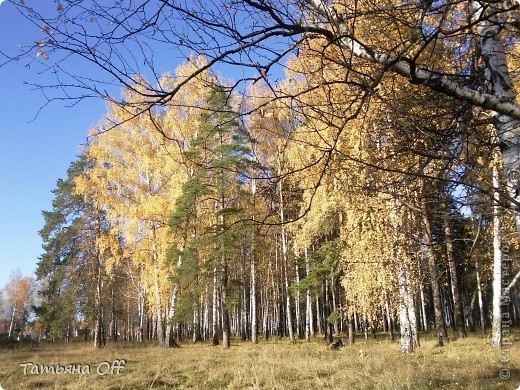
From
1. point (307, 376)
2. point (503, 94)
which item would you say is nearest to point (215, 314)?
point (307, 376)

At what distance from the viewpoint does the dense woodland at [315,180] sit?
7.91ft

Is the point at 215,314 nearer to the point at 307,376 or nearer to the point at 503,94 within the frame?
the point at 307,376

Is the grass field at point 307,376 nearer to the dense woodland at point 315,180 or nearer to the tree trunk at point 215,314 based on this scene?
the dense woodland at point 315,180

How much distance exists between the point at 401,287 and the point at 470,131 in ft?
30.0

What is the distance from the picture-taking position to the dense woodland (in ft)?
7.91

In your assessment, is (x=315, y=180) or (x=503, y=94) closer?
(x=503, y=94)

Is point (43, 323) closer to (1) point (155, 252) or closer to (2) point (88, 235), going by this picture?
(2) point (88, 235)

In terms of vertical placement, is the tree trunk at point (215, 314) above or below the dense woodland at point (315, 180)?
below

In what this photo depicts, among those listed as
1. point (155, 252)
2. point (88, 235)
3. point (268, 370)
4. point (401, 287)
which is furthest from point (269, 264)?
point (268, 370)

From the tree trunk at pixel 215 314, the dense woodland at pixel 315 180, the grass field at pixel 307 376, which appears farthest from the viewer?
the tree trunk at pixel 215 314

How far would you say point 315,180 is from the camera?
8.28m

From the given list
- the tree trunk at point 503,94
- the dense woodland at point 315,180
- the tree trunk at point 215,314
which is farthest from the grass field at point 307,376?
the tree trunk at point 215,314

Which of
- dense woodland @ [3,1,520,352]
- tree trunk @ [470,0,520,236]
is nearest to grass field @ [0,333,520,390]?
dense woodland @ [3,1,520,352]

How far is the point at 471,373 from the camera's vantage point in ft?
21.8
